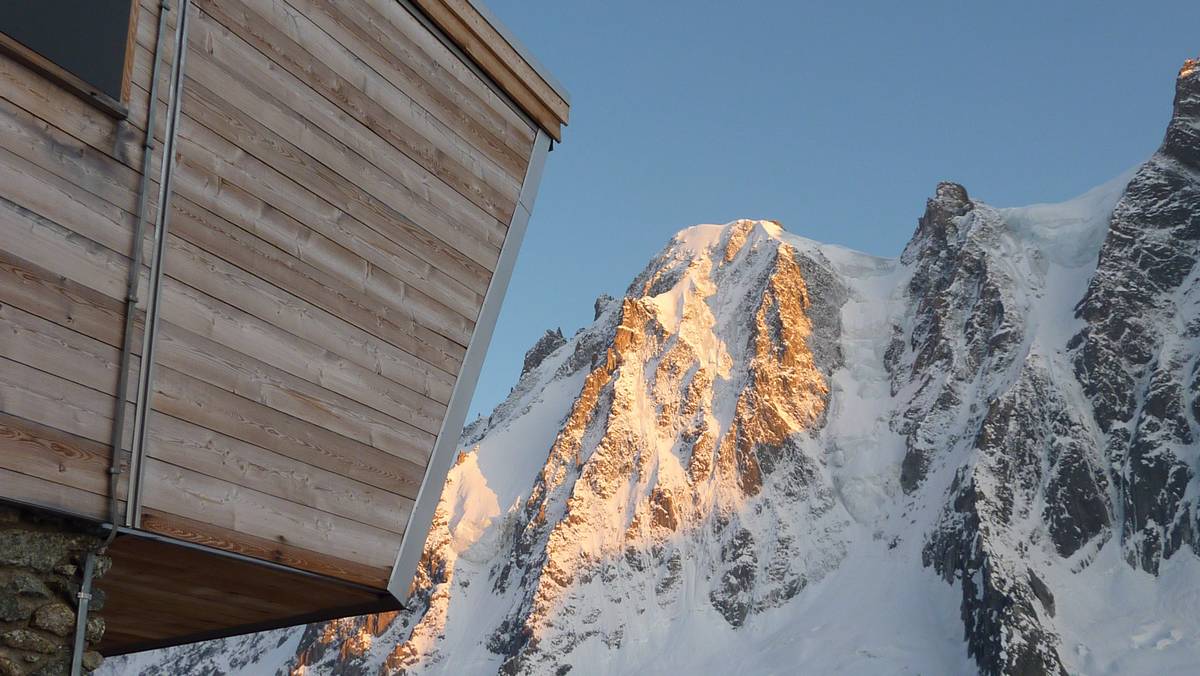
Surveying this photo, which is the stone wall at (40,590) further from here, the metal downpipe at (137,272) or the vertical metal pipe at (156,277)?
the vertical metal pipe at (156,277)

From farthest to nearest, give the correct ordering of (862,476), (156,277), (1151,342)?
(862,476)
(1151,342)
(156,277)

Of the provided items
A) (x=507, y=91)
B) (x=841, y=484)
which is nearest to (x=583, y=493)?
(x=841, y=484)

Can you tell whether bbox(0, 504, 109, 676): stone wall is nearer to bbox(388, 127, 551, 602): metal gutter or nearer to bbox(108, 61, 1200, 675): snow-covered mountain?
bbox(388, 127, 551, 602): metal gutter

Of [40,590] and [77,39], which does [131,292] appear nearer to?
[77,39]

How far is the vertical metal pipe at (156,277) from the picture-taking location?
4.64 metres

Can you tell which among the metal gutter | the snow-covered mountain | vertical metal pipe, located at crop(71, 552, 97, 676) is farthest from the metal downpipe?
the snow-covered mountain

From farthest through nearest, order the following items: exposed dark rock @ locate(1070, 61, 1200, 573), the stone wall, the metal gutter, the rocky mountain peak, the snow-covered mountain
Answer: the rocky mountain peak → exposed dark rock @ locate(1070, 61, 1200, 573) → the snow-covered mountain → the metal gutter → the stone wall

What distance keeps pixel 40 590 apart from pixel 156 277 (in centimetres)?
128

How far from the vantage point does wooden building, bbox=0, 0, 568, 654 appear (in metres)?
4.49

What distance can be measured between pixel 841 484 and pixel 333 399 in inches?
3731

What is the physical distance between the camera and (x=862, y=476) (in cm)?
9625

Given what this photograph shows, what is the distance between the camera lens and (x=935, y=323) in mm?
100875

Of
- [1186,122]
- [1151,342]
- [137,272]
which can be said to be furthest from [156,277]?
[1186,122]

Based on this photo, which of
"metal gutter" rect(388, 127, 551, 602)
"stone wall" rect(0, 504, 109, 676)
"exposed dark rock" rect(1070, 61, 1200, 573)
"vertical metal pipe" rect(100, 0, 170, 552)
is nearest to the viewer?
"stone wall" rect(0, 504, 109, 676)
